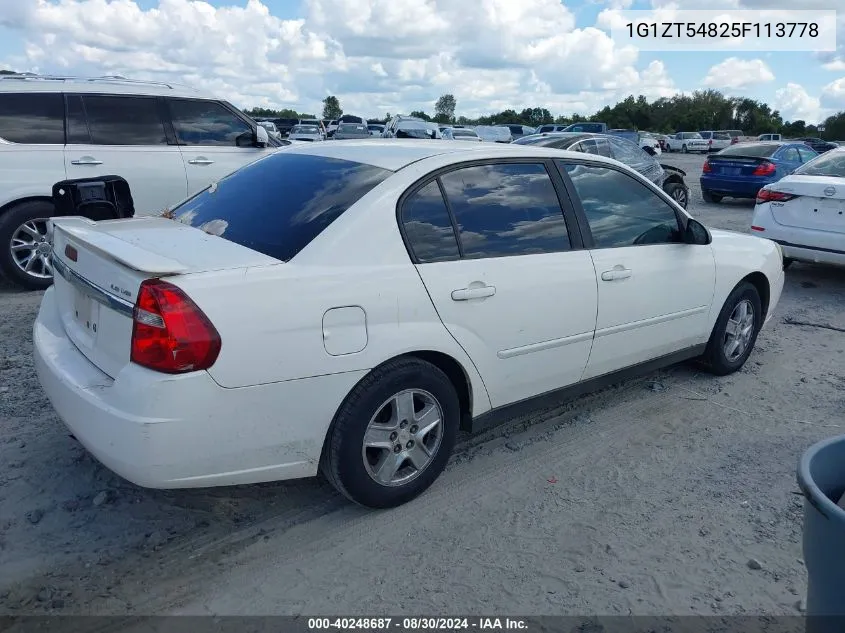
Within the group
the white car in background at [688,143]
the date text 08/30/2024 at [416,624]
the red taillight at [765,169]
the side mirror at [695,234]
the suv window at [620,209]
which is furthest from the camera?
the white car in background at [688,143]

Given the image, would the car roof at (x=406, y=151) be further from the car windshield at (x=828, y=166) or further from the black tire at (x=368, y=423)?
the car windshield at (x=828, y=166)

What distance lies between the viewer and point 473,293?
11.1 ft

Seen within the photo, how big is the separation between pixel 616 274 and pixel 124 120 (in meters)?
5.51

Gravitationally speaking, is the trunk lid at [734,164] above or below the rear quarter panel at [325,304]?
above

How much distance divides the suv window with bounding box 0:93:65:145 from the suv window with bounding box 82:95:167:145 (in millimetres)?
273

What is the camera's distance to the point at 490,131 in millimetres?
34406

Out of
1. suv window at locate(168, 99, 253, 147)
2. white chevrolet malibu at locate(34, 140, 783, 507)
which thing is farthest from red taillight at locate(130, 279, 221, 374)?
suv window at locate(168, 99, 253, 147)

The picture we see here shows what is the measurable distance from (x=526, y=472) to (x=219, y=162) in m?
5.41

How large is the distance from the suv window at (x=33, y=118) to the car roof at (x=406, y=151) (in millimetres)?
3999

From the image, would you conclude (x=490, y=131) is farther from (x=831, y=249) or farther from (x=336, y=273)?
(x=336, y=273)

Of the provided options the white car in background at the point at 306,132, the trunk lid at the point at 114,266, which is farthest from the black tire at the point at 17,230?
the white car in background at the point at 306,132

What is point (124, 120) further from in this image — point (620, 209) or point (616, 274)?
point (616, 274)

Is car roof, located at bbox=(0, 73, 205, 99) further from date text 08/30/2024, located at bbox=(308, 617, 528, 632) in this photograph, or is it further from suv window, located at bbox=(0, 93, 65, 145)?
date text 08/30/2024, located at bbox=(308, 617, 528, 632)

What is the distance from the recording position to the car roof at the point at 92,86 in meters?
6.89
